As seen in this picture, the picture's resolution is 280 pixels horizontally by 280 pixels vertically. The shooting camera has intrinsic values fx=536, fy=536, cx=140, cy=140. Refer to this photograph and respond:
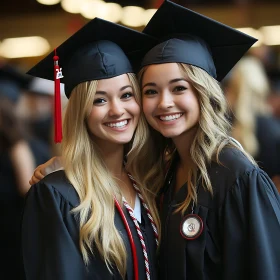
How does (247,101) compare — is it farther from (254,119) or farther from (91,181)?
(91,181)

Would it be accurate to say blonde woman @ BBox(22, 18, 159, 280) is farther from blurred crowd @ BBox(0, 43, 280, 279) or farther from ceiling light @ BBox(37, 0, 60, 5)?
ceiling light @ BBox(37, 0, 60, 5)

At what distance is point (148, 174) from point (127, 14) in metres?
3.43

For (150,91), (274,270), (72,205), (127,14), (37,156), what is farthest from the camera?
(127,14)

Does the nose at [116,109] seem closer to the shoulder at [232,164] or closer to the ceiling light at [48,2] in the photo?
the shoulder at [232,164]

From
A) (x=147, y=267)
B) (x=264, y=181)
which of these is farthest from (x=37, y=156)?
(x=264, y=181)

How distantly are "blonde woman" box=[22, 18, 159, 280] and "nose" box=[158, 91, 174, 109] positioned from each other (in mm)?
134

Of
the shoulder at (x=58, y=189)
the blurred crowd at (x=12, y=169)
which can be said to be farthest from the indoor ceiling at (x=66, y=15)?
the shoulder at (x=58, y=189)

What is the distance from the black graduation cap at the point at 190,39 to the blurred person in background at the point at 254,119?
141cm

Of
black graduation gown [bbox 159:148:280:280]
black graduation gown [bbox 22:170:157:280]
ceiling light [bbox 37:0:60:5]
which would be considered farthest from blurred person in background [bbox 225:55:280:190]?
ceiling light [bbox 37:0:60:5]

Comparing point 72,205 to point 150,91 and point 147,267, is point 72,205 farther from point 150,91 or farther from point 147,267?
point 150,91

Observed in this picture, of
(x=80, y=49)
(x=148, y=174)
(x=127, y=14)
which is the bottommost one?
(x=148, y=174)

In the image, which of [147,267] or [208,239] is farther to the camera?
[147,267]

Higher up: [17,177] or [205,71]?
[205,71]

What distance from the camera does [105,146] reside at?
84.2 inches
